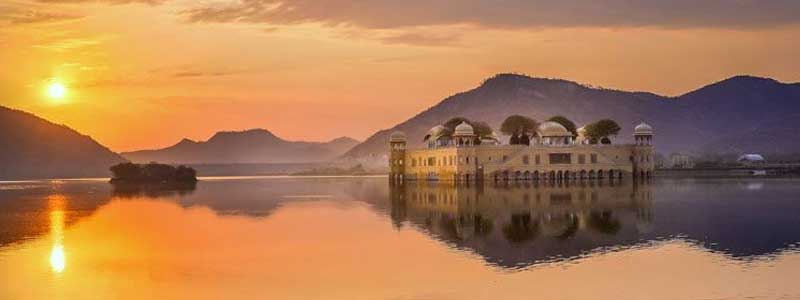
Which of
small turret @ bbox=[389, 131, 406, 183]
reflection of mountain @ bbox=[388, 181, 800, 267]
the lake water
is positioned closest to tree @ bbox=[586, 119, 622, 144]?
small turret @ bbox=[389, 131, 406, 183]

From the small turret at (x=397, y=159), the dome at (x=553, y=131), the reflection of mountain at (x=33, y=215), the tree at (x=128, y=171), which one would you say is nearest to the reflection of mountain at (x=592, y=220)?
the reflection of mountain at (x=33, y=215)

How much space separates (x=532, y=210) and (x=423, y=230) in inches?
433

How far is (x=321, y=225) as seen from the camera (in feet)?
144

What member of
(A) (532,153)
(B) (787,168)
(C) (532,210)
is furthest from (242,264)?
(B) (787,168)

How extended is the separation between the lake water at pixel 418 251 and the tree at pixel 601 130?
51.3 meters

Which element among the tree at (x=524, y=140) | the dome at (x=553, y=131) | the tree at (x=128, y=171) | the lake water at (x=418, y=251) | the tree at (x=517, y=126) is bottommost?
the lake water at (x=418, y=251)

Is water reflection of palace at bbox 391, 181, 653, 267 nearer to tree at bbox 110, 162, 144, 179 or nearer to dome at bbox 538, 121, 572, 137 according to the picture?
dome at bbox 538, 121, 572, 137

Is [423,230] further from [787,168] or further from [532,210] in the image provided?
[787,168]

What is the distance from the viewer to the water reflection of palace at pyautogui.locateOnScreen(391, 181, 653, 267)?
32500mm

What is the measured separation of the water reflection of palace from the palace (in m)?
21.5

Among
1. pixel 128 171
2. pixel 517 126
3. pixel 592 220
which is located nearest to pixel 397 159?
pixel 517 126

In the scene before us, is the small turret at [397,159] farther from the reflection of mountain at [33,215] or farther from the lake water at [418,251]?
the lake water at [418,251]

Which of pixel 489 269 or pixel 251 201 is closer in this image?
pixel 489 269

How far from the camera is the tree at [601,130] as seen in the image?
10819 cm
